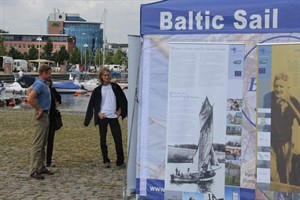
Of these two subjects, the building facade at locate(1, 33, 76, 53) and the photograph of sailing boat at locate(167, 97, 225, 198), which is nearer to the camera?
the photograph of sailing boat at locate(167, 97, 225, 198)

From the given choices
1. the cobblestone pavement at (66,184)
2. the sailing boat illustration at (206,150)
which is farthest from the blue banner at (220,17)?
the cobblestone pavement at (66,184)

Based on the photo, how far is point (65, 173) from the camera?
9500mm

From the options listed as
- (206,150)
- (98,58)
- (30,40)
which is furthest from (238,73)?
(30,40)

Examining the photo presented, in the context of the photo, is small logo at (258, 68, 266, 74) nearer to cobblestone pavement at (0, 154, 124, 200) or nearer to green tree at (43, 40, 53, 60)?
cobblestone pavement at (0, 154, 124, 200)

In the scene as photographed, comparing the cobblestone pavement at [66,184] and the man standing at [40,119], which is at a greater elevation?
the man standing at [40,119]

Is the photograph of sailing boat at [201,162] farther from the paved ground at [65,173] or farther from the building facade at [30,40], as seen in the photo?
the building facade at [30,40]

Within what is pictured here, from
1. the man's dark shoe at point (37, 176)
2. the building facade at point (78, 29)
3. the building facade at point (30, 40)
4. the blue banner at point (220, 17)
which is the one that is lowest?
the man's dark shoe at point (37, 176)

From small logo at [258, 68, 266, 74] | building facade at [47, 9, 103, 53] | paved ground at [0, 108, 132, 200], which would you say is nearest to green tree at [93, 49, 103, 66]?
building facade at [47, 9, 103, 53]

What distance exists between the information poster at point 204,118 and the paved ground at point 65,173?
4.12ft

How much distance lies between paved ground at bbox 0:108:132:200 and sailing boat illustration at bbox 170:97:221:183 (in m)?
1.38

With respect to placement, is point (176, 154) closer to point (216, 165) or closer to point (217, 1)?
point (216, 165)

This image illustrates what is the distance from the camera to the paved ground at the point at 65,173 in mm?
7891

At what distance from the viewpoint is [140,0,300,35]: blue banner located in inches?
226

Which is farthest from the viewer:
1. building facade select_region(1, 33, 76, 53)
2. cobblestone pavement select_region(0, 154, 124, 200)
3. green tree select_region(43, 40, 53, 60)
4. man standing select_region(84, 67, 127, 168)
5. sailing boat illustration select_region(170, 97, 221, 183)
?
building facade select_region(1, 33, 76, 53)
